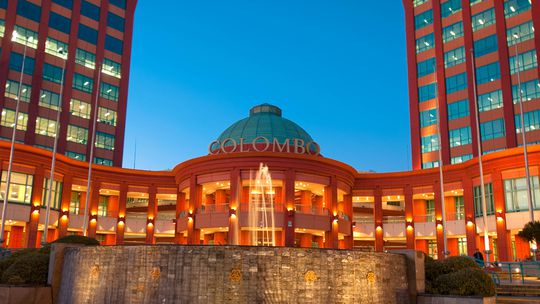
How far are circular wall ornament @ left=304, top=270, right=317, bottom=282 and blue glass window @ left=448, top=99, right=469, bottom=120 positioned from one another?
169ft

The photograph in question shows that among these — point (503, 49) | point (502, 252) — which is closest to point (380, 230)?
point (502, 252)

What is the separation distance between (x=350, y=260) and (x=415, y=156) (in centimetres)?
5357

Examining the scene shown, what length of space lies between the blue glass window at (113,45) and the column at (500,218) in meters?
55.4

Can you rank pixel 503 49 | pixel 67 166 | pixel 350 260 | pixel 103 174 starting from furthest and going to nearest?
pixel 503 49 < pixel 103 174 < pixel 67 166 < pixel 350 260

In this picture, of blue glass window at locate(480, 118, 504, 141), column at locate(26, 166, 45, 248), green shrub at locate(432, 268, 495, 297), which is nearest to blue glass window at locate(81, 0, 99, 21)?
column at locate(26, 166, 45, 248)

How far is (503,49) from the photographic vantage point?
61.9 metres

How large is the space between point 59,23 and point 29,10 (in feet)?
13.9

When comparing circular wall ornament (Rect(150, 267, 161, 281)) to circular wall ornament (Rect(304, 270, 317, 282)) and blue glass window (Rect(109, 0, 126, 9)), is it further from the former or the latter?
blue glass window (Rect(109, 0, 126, 9))

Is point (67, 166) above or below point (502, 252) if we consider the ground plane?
above

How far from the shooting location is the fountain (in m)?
47.6

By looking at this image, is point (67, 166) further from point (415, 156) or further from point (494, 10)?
point (494, 10)

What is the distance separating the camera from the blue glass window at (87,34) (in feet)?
240

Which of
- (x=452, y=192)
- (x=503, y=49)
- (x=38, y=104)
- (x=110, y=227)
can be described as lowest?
(x=110, y=227)

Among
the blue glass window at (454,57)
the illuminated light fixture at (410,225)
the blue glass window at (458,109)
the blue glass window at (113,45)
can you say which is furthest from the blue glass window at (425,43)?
the blue glass window at (113,45)
